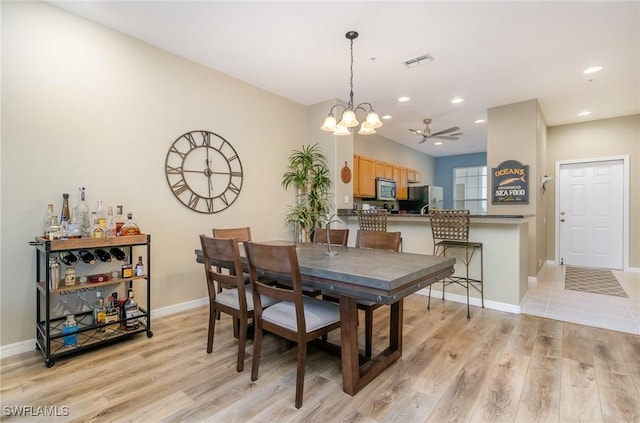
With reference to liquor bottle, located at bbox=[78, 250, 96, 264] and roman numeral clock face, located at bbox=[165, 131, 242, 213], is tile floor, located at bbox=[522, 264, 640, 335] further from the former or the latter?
liquor bottle, located at bbox=[78, 250, 96, 264]

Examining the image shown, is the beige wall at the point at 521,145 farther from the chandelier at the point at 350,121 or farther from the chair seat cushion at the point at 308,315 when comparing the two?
the chair seat cushion at the point at 308,315

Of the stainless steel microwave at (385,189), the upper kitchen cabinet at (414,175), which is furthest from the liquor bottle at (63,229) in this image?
the upper kitchen cabinet at (414,175)

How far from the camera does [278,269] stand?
1.77 meters

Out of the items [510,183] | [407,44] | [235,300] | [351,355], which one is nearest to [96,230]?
[235,300]

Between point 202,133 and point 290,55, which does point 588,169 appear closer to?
point 290,55

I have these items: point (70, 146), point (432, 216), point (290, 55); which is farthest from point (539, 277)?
point (70, 146)

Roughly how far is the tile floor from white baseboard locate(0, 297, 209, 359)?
145 inches

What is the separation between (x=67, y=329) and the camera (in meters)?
2.38

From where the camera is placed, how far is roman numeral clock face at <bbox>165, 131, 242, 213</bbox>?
329 centimetres

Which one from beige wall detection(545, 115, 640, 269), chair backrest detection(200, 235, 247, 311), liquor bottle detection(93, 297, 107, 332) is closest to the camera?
chair backrest detection(200, 235, 247, 311)

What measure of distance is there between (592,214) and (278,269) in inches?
258

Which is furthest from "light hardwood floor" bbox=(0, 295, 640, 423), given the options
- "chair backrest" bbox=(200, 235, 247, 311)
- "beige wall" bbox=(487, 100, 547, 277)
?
"beige wall" bbox=(487, 100, 547, 277)

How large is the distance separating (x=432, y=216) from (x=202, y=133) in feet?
9.16

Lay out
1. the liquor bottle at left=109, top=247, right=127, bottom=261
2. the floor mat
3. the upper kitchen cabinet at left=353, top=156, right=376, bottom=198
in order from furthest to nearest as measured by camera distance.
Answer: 1. the upper kitchen cabinet at left=353, top=156, right=376, bottom=198
2. the floor mat
3. the liquor bottle at left=109, top=247, right=127, bottom=261
